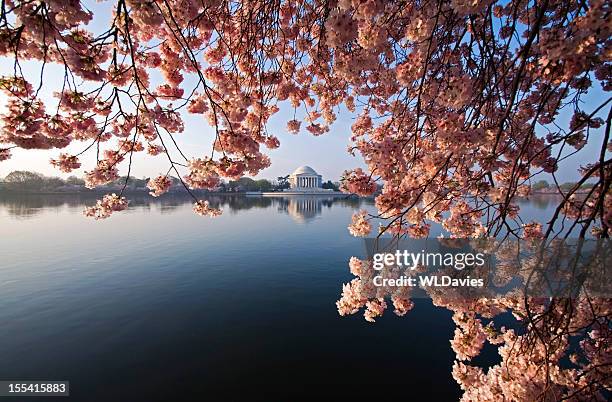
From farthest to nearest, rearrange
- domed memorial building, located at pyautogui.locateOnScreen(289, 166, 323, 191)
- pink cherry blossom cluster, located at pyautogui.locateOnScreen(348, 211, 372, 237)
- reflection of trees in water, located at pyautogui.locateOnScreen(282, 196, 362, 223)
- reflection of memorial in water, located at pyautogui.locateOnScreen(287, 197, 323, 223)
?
domed memorial building, located at pyautogui.locateOnScreen(289, 166, 323, 191)
reflection of trees in water, located at pyautogui.locateOnScreen(282, 196, 362, 223)
reflection of memorial in water, located at pyautogui.locateOnScreen(287, 197, 323, 223)
pink cherry blossom cluster, located at pyautogui.locateOnScreen(348, 211, 372, 237)

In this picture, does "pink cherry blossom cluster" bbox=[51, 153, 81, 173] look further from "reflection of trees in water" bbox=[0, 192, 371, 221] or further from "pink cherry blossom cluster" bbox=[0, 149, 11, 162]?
"reflection of trees in water" bbox=[0, 192, 371, 221]

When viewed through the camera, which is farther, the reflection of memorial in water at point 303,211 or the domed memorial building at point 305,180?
the domed memorial building at point 305,180

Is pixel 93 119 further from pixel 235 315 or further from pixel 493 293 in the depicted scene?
pixel 235 315

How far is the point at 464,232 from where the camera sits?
3725 millimetres

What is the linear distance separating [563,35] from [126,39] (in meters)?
3.32

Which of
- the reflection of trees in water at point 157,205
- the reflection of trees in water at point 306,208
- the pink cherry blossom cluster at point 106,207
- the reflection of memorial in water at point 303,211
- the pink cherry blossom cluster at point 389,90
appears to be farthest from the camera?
the reflection of trees in water at point 157,205

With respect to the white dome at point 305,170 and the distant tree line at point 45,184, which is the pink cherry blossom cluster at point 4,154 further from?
the white dome at point 305,170

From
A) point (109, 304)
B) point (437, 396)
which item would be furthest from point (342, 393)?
point (109, 304)

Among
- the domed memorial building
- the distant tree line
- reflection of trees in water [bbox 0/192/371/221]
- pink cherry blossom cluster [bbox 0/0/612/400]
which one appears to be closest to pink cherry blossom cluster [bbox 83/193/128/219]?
pink cherry blossom cluster [bbox 0/0/612/400]

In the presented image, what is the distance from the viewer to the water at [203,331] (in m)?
5.23

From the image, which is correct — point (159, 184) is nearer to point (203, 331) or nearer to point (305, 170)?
point (203, 331)

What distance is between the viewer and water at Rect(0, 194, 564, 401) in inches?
206

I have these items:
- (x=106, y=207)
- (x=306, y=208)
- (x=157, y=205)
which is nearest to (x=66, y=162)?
(x=106, y=207)

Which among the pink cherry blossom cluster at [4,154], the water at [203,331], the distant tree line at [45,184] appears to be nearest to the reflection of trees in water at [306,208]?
the water at [203,331]
